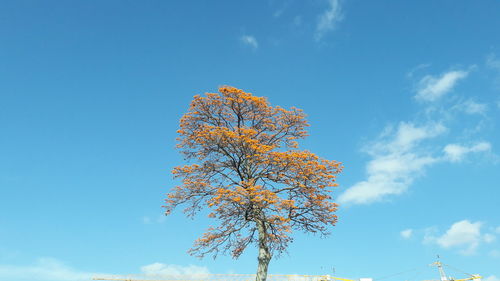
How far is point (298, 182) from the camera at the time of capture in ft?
51.7

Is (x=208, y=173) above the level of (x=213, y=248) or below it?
above

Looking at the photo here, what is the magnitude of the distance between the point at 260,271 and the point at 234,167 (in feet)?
16.1

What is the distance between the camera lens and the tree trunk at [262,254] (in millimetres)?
14969

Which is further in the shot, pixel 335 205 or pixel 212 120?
pixel 212 120

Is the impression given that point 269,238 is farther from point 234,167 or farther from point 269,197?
point 234,167

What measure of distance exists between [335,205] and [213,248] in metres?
5.78

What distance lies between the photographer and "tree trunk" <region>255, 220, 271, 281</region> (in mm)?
14969

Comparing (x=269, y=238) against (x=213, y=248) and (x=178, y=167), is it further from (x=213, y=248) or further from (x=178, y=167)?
(x=178, y=167)

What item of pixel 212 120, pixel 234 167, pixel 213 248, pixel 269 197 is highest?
pixel 212 120

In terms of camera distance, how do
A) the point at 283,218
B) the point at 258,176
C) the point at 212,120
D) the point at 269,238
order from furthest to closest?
the point at 212,120
the point at 258,176
the point at 269,238
the point at 283,218

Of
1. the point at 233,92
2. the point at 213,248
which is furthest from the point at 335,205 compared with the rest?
the point at 233,92

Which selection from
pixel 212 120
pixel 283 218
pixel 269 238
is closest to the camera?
pixel 283 218

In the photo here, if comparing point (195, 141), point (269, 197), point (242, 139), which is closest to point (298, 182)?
point (269, 197)

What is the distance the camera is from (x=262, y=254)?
1530 centimetres
